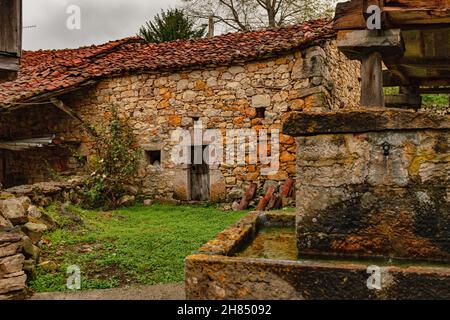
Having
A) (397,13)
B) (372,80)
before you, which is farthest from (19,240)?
(397,13)

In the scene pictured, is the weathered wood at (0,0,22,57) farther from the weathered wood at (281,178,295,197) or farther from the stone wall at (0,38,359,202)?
the weathered wood at (281,178,295,197)

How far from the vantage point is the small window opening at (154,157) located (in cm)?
1058

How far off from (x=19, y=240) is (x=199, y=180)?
590cm

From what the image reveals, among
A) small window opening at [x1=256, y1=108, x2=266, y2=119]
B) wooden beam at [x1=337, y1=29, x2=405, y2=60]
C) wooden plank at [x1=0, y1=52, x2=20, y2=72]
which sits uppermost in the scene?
wooden plank at [x1=0, y1=52, x2=20, y2=72]

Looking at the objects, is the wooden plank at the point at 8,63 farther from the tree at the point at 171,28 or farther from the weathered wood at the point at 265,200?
the tree at the point at 171,28

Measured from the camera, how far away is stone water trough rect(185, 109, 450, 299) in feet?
8.41

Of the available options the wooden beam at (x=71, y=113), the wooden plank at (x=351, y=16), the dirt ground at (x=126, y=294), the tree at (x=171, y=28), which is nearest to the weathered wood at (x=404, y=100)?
the wooden plank at (x=351, y=16)

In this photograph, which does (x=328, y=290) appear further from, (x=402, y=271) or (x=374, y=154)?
(x=374, y=154)

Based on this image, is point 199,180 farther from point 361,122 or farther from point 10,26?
point 361,122

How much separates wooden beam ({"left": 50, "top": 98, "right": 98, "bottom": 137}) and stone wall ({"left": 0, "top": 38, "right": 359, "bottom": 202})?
6.2 inches

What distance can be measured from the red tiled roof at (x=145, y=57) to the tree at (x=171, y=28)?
466 centimetres

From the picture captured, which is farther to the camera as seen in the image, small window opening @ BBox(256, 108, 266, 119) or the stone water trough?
small window opening @ BBox(256, 108, 266, 119)

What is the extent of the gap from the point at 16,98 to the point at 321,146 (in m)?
8.63

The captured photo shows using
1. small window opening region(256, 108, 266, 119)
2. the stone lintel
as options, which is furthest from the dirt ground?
small window opening region(256, 108, 266, 119)
